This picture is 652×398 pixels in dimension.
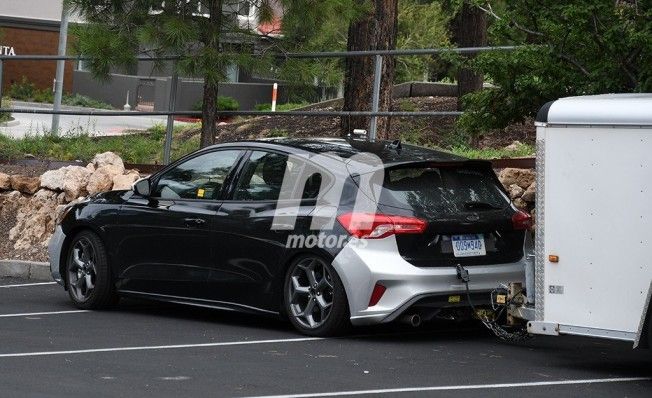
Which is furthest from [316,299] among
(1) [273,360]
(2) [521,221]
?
(2) [521,221]

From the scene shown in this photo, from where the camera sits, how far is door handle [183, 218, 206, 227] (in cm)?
1169

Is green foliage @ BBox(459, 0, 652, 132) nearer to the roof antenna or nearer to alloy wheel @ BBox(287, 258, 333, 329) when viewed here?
the roof antenna

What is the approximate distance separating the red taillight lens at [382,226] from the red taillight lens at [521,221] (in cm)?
88

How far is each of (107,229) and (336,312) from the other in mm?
2769

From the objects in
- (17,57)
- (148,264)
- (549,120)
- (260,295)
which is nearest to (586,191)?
(549,120)

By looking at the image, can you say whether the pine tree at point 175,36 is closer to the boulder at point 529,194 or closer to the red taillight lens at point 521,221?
the boulder at point 529,194

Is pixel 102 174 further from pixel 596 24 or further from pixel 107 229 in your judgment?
pixel 596 24

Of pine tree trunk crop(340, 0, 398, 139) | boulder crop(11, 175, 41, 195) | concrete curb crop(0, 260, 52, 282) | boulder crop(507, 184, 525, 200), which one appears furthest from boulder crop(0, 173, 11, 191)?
boulder crop(507, 184, 525, 200)

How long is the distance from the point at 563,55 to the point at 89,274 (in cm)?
473

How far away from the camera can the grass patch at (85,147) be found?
19.4 m

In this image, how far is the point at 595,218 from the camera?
9305 millimetres

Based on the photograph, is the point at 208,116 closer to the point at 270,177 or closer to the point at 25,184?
the point at 25,184

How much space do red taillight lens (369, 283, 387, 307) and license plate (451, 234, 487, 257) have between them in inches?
25.8

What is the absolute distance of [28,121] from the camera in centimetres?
2452
